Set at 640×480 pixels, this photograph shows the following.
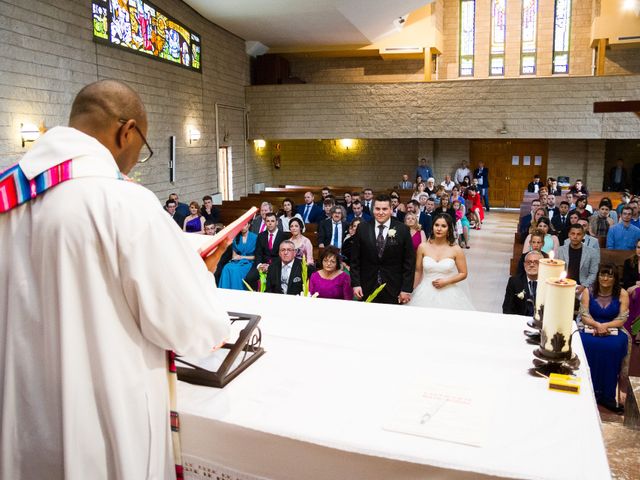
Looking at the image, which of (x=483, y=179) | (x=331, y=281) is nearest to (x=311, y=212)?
(x=331, y=281)

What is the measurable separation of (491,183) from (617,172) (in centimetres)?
341

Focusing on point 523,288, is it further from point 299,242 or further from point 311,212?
point 311,212

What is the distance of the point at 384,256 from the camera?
16.4ft

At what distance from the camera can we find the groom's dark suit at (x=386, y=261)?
16.3 ft

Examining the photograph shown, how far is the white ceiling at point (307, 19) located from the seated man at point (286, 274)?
7493 mm

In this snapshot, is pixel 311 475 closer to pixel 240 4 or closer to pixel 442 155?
pixel 240 4

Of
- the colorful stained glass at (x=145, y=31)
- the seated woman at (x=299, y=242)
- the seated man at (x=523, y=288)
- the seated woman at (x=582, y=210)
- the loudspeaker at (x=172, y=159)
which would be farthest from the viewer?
the loudspeaker at (x=172, y=159)

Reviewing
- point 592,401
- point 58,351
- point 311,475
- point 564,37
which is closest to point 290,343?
point 311,475

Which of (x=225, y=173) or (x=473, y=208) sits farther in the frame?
(x=225, y=173)

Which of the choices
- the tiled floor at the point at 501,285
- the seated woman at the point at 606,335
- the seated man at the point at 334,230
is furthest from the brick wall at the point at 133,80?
the seated woman at the point at 606,335

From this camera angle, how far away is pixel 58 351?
4.03 ft

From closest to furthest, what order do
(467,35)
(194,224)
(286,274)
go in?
(286,274)
(194,224)
(467,35)

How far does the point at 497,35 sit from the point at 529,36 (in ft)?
2.96

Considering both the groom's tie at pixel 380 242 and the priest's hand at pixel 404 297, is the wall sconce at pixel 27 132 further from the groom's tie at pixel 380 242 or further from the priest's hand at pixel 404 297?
the priest's hand at pixel 404 297
